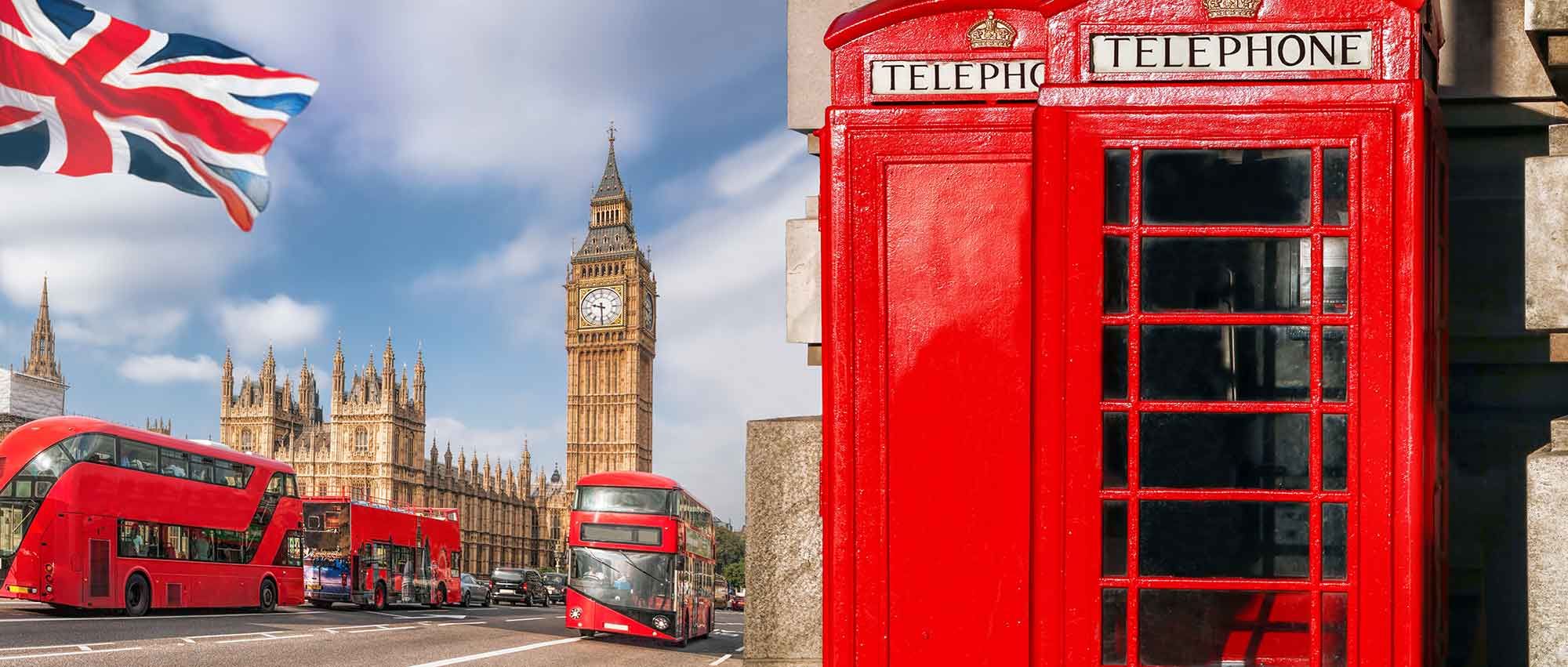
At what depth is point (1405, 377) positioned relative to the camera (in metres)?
3.64

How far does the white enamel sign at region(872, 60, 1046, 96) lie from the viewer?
13.1ft

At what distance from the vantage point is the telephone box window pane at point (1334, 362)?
3.69 meters

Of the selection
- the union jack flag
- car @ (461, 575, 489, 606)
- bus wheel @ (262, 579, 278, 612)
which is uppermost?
the union jack flag

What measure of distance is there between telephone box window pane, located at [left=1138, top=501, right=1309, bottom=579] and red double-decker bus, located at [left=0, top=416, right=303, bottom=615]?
1927cm

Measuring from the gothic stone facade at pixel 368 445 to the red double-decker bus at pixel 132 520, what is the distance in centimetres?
5877

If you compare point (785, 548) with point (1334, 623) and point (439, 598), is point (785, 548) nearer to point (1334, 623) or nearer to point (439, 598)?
point (1334, 623)

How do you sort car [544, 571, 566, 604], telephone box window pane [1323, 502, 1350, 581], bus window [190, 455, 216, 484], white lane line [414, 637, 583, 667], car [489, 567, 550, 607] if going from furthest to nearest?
car [544, 571, 566, 604]
car [489, 567, 550, 607]
bus window [190, 455, 216, 484]
white lane line [414, 637, 583, 667]
telephone box window pane [1323, 502, 1350, 581]

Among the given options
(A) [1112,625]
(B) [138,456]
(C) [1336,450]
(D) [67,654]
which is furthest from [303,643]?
(C) [1336,450]

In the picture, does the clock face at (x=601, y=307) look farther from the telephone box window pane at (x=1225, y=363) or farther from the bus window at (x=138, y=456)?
the telephone box window pane at (x=1225, y=363)

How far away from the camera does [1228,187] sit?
12.3 feet

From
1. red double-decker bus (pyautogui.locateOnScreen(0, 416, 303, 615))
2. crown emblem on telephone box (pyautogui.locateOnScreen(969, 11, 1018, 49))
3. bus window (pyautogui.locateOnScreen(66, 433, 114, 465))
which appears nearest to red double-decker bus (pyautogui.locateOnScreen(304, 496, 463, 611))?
red double-decker bus (pyautogui.locateOnScreen(0, 416, 303, 615))

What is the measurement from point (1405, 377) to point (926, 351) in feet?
4.33

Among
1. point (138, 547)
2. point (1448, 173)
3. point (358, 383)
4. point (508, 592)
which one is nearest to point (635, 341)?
point (358, 383)

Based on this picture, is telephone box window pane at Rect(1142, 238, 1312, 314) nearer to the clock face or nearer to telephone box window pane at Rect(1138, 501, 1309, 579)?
telephone box window pane at Rect(1138, 501, 1309, 579)
